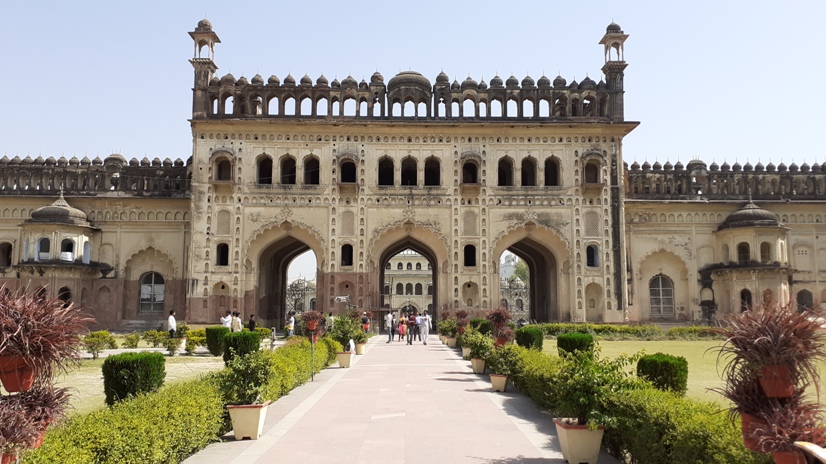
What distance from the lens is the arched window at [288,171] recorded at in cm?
2998

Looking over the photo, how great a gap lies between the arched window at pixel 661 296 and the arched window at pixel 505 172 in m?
7.56

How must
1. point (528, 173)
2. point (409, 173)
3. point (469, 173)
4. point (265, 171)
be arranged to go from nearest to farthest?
1. point (265, 171)
2. point (528, 173)
3. point (469, 173)
4. point (409, 173)

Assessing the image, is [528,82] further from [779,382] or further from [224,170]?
[779,382]

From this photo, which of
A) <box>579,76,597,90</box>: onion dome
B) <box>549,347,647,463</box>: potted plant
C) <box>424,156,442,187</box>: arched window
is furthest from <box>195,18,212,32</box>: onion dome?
<box>549,347,647,463</box>: potted plant

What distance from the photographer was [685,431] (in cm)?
546

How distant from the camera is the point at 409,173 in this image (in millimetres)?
31578

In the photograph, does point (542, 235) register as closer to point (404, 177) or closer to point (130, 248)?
point (404, 177)

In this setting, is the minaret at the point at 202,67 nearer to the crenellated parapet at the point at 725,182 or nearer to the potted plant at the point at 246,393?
the crenellated parapet at the point at 725,182

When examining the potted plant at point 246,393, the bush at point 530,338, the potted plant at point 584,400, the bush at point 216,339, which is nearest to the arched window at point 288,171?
the bush at point 216,339

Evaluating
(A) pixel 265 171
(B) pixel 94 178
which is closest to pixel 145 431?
(A) pixel 265 171

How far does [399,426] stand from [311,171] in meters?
22.4

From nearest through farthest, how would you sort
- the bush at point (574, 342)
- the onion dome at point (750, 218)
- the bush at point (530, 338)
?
1. the bush at point (574, 342)
2. the bush at point (530, 338)
3. the onion dome at point (750, 218)

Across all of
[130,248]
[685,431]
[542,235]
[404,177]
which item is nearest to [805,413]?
[685,431]

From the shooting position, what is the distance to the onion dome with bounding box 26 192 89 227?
28703mm
